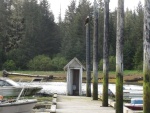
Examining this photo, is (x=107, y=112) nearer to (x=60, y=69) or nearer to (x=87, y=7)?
(x=60, y=69)

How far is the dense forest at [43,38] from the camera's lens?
8688cm

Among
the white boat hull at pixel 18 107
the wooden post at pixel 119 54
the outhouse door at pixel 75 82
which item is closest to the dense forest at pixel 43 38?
the outhouse door at pixel 75 82

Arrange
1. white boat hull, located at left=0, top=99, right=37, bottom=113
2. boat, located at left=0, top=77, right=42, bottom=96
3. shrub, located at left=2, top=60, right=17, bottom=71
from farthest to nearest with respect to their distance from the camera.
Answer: shrub, located at left=2, top=60, right=17, bottom=71, boat, located at left=0, top=77, right=42, bottom=96, white boat hull, located at left=0, top=99, right=37, bottom=113

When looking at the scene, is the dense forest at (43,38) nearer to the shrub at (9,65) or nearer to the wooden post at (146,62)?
the shrub at (9,65)

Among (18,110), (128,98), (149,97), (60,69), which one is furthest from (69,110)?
(60,69)

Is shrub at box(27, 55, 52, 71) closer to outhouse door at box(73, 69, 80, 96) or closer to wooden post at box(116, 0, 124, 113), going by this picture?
outhouse door at box(73, 69, 80, 96)

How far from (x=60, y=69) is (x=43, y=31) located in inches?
531

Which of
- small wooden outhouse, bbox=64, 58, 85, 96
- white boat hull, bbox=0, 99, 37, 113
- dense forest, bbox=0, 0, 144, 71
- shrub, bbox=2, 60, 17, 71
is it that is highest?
dense forest, bbox=0, 0, 144, 71

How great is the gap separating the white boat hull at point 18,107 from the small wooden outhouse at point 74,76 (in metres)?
11.3

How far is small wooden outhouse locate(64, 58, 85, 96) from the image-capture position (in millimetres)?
28062

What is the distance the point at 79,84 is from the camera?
93.2ft

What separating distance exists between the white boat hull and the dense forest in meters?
66.7

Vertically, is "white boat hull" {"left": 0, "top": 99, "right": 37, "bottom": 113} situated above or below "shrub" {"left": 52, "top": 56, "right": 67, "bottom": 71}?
below

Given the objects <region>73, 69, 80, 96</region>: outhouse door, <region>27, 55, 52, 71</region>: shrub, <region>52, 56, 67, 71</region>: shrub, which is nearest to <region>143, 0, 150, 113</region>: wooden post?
<region>73, 69, 80, 96</region>: outhouse door
